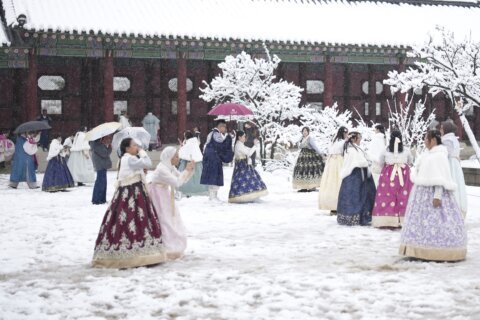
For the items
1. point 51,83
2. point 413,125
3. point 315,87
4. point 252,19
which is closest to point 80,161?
point 51,83

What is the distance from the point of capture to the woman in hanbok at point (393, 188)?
380 inches

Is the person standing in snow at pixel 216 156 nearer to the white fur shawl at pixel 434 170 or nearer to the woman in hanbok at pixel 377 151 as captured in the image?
the woman in hanbok at pixel 377 151

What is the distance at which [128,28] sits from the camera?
64.1 feet

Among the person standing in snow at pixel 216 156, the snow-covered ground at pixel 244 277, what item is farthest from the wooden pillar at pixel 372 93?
the snow-covered ground at pixel 244 277

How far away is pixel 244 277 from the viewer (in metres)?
6.63

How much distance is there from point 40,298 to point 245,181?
7185mm

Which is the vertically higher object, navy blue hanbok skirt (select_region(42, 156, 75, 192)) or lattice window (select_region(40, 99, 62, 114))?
lattice window (select_region(40, 99, 62, 114))

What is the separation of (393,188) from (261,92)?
1005cm

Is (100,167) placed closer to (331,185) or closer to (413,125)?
(331,185)

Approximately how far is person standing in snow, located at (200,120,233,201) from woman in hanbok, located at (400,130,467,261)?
587cm

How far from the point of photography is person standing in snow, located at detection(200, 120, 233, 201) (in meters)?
13.0

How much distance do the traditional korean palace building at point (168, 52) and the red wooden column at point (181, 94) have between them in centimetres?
3

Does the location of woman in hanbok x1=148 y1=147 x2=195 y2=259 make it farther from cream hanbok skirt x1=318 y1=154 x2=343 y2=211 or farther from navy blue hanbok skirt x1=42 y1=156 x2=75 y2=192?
navy blue hanbok skirt x1=42 y1=156 x2=75 y2=192

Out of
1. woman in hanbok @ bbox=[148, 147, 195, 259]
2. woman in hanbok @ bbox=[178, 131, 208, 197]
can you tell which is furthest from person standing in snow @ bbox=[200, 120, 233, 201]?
woman in hanbok @ bbox=[148, 147, 195, 259]
